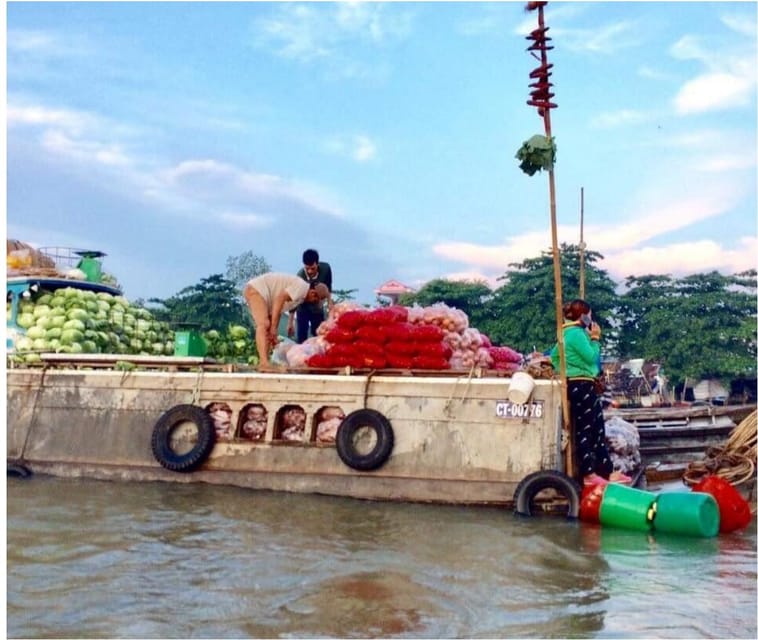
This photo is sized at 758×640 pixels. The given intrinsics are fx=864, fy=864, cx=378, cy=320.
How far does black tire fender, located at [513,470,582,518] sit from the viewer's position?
7293 mm

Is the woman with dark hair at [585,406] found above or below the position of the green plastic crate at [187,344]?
below

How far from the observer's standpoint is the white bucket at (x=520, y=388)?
7570 millimetres

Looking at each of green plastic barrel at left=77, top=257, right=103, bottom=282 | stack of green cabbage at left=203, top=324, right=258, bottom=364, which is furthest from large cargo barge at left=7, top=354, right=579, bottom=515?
green plastic barrel at left=77, top=257, right=103, bottom=282

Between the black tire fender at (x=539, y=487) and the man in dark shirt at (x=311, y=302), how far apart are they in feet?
12.0

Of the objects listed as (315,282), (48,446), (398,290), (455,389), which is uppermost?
(398,290)

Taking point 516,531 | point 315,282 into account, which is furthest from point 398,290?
point 516,531

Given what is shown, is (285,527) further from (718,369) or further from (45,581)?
(718,369)

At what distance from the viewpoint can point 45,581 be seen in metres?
4.92

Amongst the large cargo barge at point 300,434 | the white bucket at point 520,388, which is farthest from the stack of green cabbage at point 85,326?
the white bucket at point 520,388

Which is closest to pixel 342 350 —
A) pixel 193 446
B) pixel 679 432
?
pixel 193 446

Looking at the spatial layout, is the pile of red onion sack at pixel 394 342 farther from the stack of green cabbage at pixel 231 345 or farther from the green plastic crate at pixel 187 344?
the stack of green cabbage at pixel 231 345

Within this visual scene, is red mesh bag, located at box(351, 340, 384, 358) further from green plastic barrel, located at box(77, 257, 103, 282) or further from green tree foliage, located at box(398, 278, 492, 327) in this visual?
green tree foliage, located at box(398, 278, 492, 327)

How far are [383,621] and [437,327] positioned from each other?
4657mm

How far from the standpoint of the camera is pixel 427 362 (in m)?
8.23
